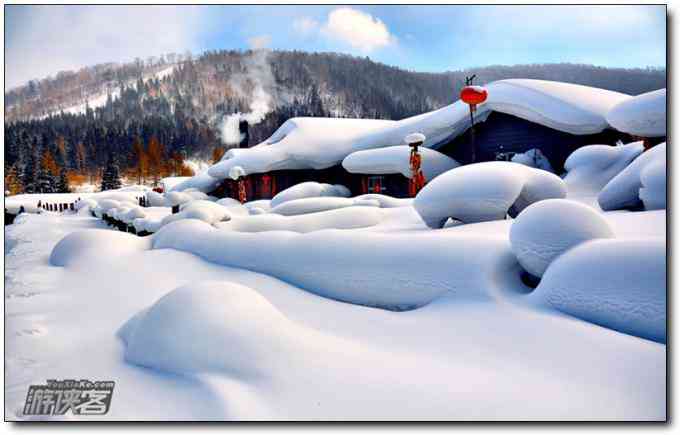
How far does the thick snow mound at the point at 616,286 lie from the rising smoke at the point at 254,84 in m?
2.30

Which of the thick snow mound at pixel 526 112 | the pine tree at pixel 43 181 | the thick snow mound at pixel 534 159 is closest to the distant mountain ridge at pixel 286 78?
the pine tree at pixel 43 181

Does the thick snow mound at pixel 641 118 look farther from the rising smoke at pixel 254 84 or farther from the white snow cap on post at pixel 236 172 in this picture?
the white snow cap on post at pixel 236 172

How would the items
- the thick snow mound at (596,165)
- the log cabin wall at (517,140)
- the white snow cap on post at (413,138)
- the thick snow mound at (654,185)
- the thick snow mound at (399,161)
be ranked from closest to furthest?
the thick snow mound at (654,185) < the thick snow mound at (596,165) < the white snow cap on post at (413,138) < the log cabin wall at (517,140) < the thick snow mound at (399,161)

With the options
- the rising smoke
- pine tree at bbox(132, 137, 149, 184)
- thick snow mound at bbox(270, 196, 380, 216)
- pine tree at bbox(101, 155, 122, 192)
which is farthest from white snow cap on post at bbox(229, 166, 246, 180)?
pine tree at bbox(101, 155, 122, 192)

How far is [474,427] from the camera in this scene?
1.87 m

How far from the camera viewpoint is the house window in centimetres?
1259

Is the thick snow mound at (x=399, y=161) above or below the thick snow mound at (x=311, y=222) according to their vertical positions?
above

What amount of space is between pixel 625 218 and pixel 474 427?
7.85ft

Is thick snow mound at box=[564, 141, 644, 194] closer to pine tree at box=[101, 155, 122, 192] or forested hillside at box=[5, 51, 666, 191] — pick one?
forested hillside at box=[5, 51, 666, 191]

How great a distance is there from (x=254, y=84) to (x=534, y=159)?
7.47 meters

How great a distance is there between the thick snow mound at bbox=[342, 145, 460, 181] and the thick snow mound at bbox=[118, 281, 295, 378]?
8.53 meters

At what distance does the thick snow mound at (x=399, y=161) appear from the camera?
10.5 metres

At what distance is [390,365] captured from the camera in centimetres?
204

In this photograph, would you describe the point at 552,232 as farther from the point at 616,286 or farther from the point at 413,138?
the point at 413,138
